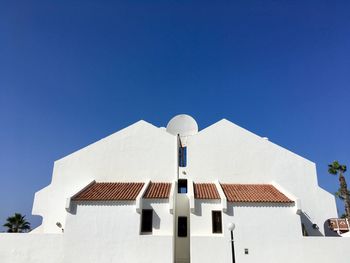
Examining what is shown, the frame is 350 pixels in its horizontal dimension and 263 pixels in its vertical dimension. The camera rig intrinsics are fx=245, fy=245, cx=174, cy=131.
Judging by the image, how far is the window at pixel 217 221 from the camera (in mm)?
18094

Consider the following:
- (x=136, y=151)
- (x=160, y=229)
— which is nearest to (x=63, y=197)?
(x=136, y=151)

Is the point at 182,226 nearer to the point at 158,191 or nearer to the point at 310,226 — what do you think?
the point at 158,191

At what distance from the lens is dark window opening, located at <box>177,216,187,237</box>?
1966cm

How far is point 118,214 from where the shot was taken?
1794 centimetres

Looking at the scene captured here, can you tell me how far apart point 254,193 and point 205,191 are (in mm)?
3877

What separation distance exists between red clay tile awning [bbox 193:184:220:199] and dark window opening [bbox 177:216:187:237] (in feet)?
8.33

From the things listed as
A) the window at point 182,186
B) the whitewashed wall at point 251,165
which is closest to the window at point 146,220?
the window at point 182,186

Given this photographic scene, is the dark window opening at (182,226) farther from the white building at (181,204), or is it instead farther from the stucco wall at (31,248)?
the stucco wall at (31,248)

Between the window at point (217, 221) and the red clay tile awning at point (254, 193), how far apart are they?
58.7 inches

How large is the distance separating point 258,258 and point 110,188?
40.6 feet

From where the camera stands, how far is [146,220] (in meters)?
18.5

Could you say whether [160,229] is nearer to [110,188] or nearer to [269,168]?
[110,188]

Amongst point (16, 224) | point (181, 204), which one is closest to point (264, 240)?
point (181, 204)

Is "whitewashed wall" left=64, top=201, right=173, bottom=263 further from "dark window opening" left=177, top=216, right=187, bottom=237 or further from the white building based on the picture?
"dark window opening" left=177, top=216, right=187, bottom=237
